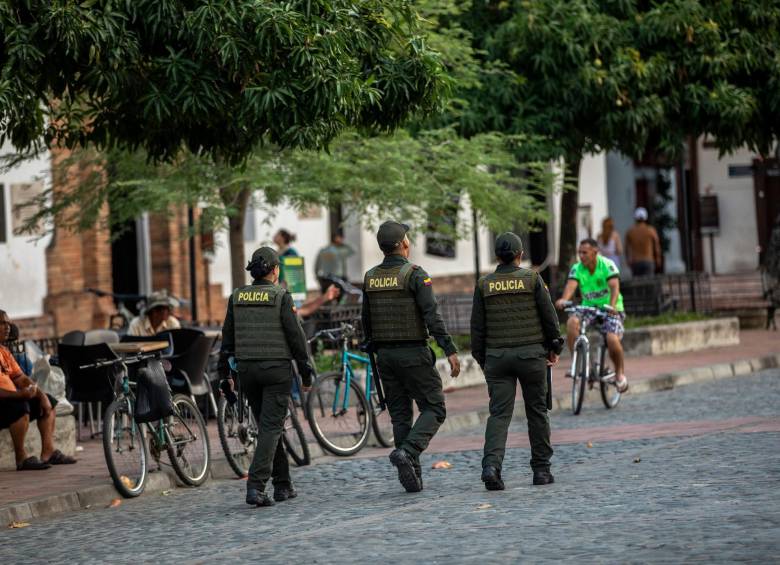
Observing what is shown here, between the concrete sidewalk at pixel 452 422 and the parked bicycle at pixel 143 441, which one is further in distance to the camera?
the parked bicycle at pixel 143 441

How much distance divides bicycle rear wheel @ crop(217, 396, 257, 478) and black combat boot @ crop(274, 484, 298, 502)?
1.11 meters

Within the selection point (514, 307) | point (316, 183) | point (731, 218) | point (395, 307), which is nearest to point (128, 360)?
point (395, 307)

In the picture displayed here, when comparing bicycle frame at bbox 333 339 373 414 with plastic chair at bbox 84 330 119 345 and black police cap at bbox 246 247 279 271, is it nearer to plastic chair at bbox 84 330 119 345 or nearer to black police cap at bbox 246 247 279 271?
plastic chair at bbox 84 330 119 345

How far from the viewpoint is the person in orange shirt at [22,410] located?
42.1ft

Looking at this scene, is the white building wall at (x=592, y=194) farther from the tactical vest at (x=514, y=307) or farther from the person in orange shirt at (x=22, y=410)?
the tactical vest at (x=514, y=307)

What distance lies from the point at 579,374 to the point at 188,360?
13.8 ft

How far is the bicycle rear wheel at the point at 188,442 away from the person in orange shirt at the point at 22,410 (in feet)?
4.05

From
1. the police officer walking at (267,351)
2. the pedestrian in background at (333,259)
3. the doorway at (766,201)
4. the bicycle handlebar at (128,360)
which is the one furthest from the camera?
the doorway at (766,201)

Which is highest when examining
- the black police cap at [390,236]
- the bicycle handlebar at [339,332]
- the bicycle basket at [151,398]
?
the black police cap at [390,236]

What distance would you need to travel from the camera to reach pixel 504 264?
11.4m

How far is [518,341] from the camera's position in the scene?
443 inches

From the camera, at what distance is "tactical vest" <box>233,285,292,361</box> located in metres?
11.1

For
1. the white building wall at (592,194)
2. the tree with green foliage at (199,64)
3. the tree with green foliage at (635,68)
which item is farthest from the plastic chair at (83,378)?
the white building wall at (592,194)

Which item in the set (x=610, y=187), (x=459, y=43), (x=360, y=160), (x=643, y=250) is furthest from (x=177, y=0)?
(x=610, y=187)
